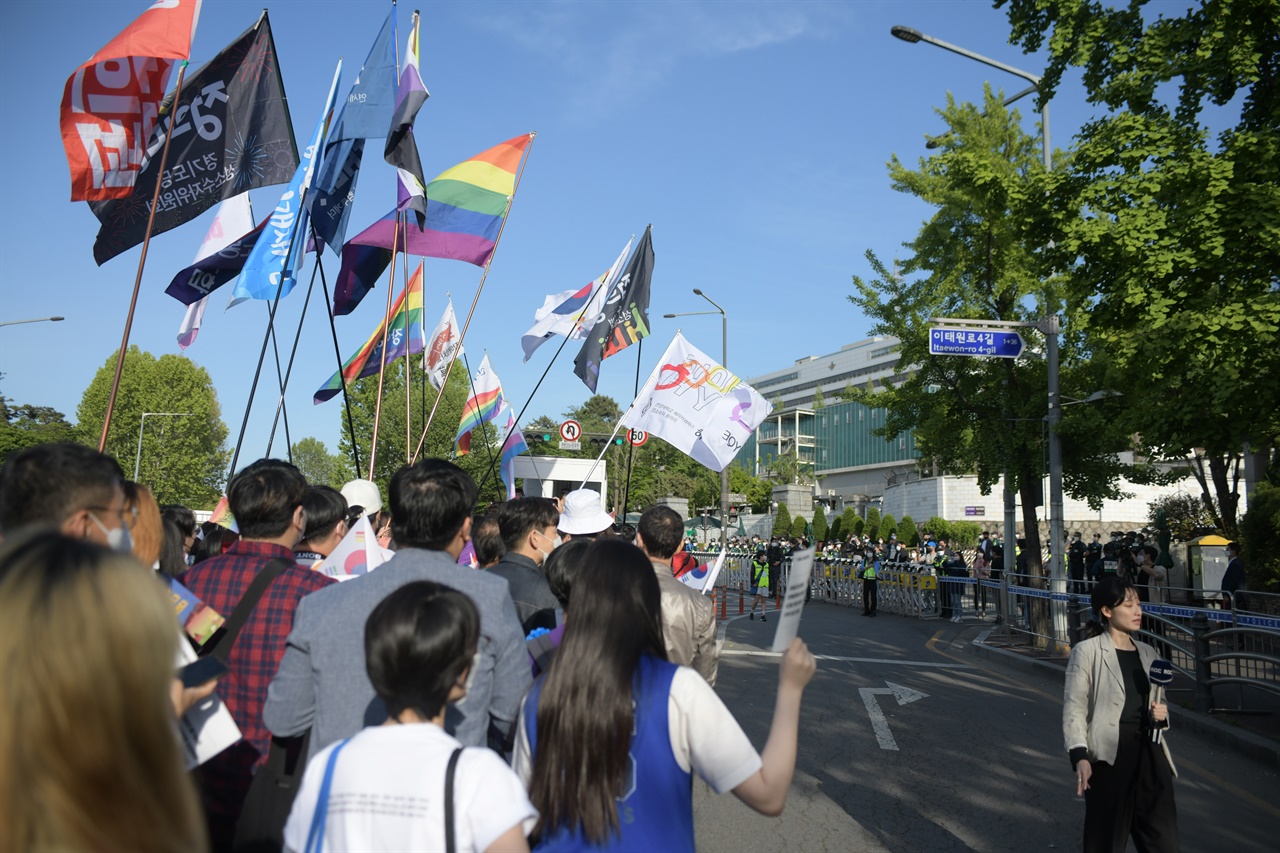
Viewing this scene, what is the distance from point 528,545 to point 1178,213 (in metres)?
9.58

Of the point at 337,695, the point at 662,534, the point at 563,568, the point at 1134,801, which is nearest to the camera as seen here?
the point at 337,695

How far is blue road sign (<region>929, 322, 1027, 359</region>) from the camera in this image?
17109 mm

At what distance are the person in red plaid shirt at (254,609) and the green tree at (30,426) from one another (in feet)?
181

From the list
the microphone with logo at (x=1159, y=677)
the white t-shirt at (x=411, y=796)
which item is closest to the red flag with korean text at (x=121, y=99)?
the white t-shirt at (x=411, y=796)

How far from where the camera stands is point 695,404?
1149cm

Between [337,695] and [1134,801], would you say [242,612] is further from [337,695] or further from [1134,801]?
[1134,801]

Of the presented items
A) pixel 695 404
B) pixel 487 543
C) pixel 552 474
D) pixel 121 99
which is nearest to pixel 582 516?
pixel 487 543

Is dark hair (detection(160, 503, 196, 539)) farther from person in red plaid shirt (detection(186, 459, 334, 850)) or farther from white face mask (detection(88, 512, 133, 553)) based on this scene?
white face mask (detection(88, 512, 133, 553))

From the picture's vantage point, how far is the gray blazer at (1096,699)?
16.0 feet

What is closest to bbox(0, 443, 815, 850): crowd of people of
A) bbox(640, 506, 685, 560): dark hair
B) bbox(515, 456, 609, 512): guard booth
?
bbox(640, 506, 685, 560): dark hair

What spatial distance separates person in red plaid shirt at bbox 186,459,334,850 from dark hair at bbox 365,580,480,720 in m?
1.27

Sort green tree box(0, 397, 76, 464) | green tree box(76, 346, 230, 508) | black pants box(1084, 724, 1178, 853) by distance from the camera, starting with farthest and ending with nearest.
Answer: green tree box(76, 346, 230, 508) → green tree box(0, 397, 76, 464) → black pants box(1084, 724, 1178, 853)

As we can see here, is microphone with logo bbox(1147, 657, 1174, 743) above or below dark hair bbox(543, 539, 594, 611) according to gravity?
below

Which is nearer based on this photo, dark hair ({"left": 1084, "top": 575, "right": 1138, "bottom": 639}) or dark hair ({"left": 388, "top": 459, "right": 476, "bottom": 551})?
dark hair ({"left": 388, "top": 459, "right": 476, "bottom": 551})
